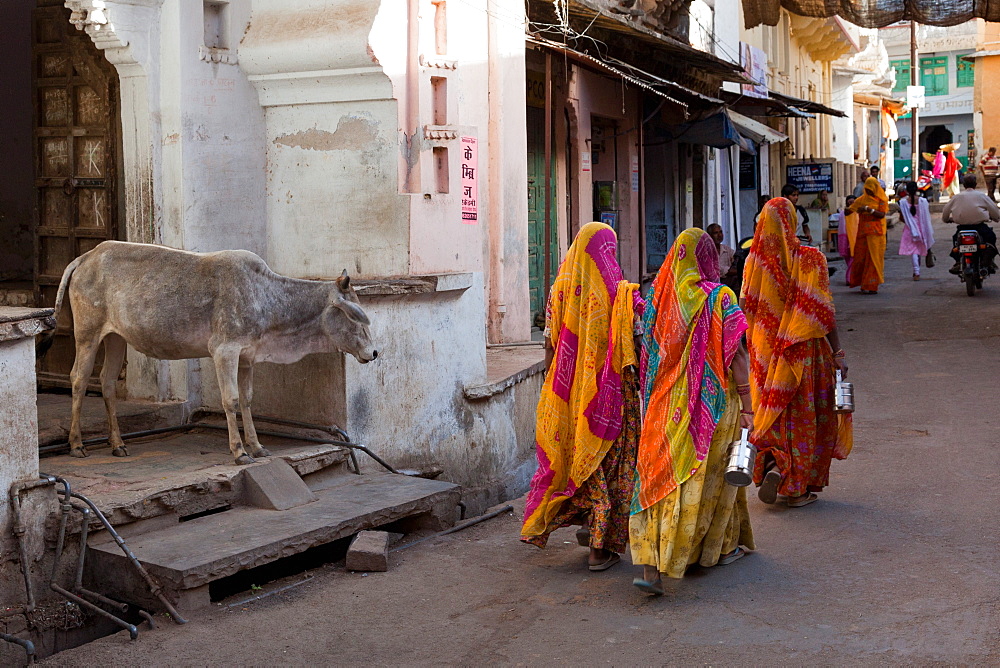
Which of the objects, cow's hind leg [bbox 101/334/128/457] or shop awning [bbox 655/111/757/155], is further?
shop awning [bbox 655/111/757/155]

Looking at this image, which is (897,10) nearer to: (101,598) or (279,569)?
(279,569)

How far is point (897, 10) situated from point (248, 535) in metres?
12.2

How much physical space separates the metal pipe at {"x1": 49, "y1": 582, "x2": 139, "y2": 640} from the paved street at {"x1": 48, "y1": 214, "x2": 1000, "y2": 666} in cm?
4

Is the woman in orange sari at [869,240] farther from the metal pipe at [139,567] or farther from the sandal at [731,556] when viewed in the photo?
the metal pipe at [139,567]

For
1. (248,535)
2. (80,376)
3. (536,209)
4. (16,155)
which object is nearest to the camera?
(248,535)

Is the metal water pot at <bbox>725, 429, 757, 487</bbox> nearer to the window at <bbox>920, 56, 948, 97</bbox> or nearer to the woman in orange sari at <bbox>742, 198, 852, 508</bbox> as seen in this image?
the woman in orange sari at <bbox>742, 198, 852, 508</bbox>

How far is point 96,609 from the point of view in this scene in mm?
4664

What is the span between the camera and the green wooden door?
1245 cm

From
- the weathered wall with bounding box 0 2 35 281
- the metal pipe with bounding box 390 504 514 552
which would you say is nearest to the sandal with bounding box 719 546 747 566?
the metal pipe with bounding box 390 504 514 552

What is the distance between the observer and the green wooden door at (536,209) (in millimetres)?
12445

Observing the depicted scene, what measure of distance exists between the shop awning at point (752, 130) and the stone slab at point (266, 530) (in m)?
12.8

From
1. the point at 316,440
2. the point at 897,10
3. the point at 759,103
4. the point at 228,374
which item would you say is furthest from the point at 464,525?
the point at 759,103

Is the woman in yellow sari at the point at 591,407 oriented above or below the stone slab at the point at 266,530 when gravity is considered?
above

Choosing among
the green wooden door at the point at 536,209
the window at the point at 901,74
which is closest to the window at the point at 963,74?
the window at the point at 901,74
